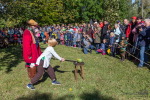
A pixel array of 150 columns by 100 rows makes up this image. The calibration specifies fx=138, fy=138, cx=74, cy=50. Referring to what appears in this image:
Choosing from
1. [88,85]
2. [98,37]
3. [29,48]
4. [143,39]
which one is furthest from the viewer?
[98,37]

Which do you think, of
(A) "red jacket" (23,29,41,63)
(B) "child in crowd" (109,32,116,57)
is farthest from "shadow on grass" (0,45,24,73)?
(B) "child in crowd" (109,32,116,57)

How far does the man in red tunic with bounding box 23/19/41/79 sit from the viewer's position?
431 cm

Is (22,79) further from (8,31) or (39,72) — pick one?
(8,31)

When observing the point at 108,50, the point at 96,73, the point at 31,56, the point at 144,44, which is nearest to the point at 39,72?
the point at 31,56

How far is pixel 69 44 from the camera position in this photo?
13.7m

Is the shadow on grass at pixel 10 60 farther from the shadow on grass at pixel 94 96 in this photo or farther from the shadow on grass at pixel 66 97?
the shadow on grass at pixel 94 96

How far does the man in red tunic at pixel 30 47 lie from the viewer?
4315mm

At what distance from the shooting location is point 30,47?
4.39 metres

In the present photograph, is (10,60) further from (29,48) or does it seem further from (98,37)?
(98,37)

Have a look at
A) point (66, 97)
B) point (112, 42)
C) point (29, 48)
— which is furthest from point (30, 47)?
point (112, 42)

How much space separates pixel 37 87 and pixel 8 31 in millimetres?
13535

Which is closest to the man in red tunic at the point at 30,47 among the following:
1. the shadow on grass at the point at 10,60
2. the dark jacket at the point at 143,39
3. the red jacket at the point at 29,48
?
the red jacket at the point at 29,48

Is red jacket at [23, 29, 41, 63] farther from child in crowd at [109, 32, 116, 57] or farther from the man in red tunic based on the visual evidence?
child in crowd at [109, 32, 116, 57]

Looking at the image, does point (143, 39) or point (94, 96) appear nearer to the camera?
point (94, 96)
